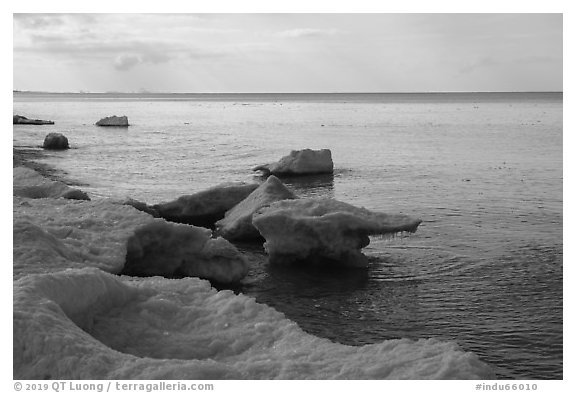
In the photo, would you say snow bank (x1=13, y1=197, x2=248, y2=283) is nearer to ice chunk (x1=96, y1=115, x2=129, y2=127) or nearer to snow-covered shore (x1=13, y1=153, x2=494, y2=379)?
snow-covered shore (x1=13, y1=153, x2=494, y2=379)

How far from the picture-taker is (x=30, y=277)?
7645mm

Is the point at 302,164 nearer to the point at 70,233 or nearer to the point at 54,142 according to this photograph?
the point at 70,233

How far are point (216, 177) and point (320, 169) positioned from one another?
524cm

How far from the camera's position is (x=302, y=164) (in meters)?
30.9

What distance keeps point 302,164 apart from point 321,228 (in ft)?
53.9

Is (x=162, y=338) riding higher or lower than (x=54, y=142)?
lower

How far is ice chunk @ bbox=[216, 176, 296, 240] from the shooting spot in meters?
17.3

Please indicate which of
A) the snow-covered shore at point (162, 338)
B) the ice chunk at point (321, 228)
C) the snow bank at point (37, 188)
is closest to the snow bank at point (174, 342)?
the snow-covered shore at point (162, 338)

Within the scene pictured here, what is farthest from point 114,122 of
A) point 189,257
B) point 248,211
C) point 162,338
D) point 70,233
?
point 162,338

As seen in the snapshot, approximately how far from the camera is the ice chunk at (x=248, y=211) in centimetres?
→ 1727

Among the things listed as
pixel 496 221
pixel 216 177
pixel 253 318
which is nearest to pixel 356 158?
pixel 216 177

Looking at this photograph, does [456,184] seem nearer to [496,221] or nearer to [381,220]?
[496,221]

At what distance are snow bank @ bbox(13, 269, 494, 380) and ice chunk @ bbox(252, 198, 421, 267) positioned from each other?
5480 mm

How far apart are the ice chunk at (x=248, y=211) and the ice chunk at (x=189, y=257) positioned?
11.2ft
